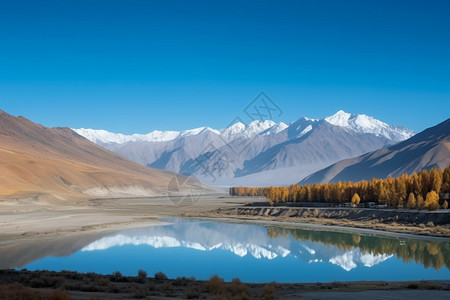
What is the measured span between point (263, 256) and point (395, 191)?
1833 inches

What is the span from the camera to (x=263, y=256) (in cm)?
4200

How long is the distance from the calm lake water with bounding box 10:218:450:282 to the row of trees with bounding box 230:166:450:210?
1859cm

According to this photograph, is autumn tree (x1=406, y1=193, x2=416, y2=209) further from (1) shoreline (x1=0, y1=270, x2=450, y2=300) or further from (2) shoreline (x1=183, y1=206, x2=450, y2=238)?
(1) shoreline (x1=0, y1=270, x2=450, y2=300)

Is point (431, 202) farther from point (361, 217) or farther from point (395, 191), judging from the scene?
point (395, 191)

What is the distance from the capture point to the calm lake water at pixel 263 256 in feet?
105

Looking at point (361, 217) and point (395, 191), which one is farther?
point (395, 191)

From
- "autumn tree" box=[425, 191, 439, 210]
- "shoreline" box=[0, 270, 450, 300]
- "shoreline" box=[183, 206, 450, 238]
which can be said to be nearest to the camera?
"shoreline" box=[0, 270, 450, 300]

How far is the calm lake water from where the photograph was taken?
31.9 meters

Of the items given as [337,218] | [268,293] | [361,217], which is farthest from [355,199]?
[268,293]

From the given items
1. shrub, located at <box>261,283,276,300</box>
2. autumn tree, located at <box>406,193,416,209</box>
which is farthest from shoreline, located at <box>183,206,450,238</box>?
shrub, located at <box>261,283,276,300</box>

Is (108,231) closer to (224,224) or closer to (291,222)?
(224,224)

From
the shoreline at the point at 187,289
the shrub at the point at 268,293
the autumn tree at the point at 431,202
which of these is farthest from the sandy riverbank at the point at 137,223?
the shrub at the point at 268,293

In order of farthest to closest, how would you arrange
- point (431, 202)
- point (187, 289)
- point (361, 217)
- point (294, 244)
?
point (361, 217) → point (431, 202) → point (294, 244) → point (187, 289)

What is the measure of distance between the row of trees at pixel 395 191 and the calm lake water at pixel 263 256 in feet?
61.0
